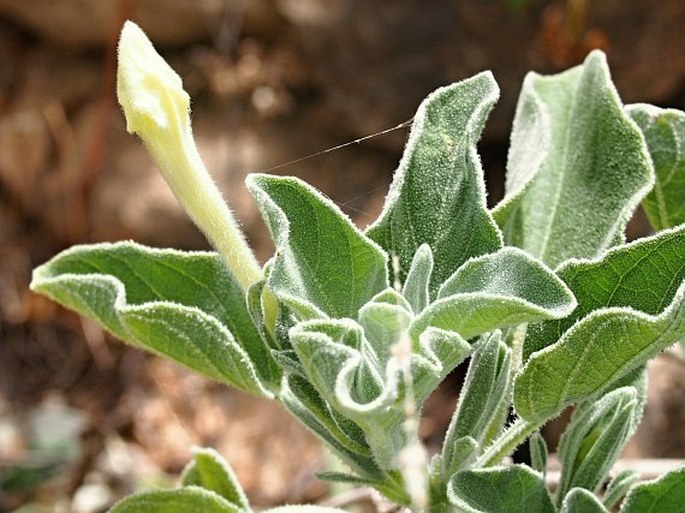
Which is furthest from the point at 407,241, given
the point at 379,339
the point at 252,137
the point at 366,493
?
the point at 252,137

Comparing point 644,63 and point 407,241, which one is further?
point 644,63

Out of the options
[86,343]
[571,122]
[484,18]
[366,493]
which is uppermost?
[484,18]

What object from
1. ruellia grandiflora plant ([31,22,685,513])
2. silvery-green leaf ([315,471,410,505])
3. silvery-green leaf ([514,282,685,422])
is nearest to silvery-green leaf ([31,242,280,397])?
ruellia grandiflora plant ([31,22,685,513])

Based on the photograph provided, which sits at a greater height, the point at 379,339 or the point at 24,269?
the point at 379,339

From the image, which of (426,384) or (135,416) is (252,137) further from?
(426,384)

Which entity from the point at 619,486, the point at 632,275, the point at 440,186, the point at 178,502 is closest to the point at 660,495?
the point at 619,486

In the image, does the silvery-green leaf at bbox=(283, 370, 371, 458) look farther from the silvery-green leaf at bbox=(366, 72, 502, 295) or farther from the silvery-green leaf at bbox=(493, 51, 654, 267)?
the silvery-green leaf at bbox=(493, 51, 654, 267)

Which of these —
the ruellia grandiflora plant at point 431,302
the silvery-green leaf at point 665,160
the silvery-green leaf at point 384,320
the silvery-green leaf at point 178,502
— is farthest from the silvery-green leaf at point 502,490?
the silvery-green leaf at point 665,160
